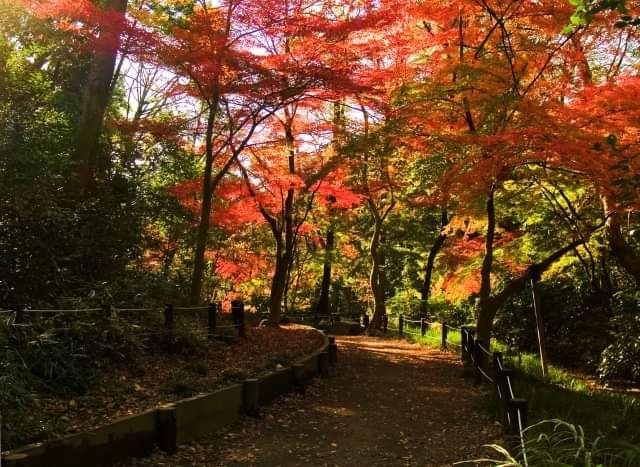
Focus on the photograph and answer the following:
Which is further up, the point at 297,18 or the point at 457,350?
the point at 297,18

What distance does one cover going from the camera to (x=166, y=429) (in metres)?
5.23

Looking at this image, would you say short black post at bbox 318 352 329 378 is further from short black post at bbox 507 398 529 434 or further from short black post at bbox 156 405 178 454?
short black post at bbox 507 398 529 434

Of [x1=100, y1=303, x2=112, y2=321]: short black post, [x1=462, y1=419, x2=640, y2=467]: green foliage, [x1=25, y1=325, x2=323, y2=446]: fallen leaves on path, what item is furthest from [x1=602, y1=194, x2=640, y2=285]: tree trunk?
[x1=100, y1=303, x2=112, y2=321]: short black post

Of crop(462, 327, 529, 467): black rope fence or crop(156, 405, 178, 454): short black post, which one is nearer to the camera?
crop(462, 327, 529, 467): black rope fence

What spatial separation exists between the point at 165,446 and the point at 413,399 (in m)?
4.69

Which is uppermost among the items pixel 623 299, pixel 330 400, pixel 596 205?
pixel 596 205

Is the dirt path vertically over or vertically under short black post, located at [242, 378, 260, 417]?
under

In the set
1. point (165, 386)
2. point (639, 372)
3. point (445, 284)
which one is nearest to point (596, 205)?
point (639, 372)

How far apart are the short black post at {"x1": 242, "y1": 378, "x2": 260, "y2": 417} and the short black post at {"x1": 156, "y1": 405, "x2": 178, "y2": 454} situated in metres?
1.59

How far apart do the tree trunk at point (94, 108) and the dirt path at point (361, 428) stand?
19.0 ft

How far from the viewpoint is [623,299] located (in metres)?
11.6

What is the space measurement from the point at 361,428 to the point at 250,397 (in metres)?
1.49

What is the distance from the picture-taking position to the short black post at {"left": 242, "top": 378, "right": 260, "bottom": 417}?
6804 mm

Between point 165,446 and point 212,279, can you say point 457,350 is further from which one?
point 212,279
